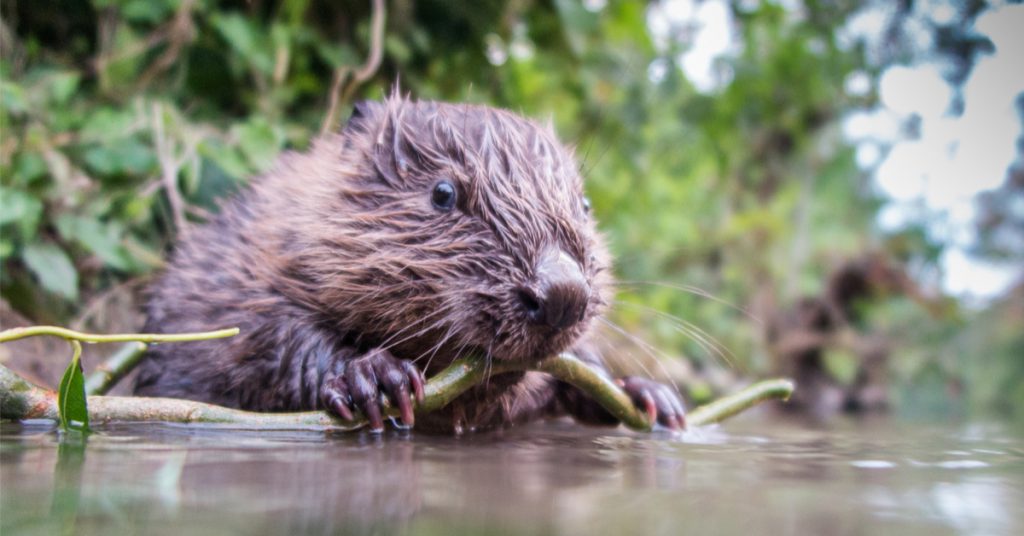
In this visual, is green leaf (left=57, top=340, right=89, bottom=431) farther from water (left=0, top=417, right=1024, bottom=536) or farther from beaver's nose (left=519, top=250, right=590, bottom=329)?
beaver's nose (left=519, top=250, right=590, bottom=329)

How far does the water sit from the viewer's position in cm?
102

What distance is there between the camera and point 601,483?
4.43ft

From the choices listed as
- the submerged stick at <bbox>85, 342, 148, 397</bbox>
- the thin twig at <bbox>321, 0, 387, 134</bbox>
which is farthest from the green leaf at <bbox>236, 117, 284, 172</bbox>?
the submerged stick at <bbox>85, 342, 148, 397</bbox>

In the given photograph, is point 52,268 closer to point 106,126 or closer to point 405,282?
point 106,126

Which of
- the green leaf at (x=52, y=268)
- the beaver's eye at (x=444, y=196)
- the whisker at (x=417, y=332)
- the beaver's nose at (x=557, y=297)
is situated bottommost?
the whisker at (x=417, y=332)

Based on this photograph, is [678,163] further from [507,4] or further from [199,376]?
Answer: [199,376]

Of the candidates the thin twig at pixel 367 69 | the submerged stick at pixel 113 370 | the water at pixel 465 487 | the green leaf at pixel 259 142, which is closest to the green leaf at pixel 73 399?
the water at pixel 465 487

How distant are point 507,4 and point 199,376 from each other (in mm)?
2511

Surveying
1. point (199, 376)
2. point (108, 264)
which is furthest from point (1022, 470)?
point (108, 264)

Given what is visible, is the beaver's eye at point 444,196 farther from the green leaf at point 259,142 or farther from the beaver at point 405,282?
the green leaf at point 259,142

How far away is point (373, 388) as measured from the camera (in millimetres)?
1998

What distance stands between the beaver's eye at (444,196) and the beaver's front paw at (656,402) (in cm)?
75

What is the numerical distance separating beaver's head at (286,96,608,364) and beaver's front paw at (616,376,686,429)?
0.31 meters

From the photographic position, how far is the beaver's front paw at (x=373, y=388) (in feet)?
6.51
